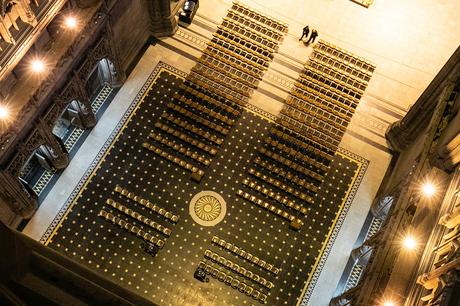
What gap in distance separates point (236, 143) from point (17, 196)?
33.2 feet

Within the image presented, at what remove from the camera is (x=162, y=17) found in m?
28.4

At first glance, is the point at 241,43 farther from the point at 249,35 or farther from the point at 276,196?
the point at 276,196

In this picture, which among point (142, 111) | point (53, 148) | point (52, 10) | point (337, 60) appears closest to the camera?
point (52, 10)

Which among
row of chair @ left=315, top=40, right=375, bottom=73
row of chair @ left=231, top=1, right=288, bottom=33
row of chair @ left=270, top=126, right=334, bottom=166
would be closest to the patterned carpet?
row of chair @ left=270, top=126, right=334, bottom=166

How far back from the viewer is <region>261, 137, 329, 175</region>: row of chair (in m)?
27.5

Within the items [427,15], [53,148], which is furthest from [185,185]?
[427,15]

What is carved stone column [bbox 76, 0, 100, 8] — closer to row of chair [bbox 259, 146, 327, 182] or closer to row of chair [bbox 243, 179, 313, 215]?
row of chair [bbox 259, 146, 327, 182]

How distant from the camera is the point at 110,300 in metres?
9.62

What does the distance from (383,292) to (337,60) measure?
47.0ft

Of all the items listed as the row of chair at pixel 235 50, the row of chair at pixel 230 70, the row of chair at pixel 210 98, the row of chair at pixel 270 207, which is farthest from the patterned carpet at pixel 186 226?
the row of chair at pixel 235 50

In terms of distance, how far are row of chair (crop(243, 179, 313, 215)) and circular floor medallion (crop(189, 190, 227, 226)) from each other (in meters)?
1.52

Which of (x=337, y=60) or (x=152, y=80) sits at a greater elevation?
(x=337, y=60)

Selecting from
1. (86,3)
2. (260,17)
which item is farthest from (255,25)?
(86,3)

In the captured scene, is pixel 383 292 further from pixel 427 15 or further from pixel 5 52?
pixel 427 15
